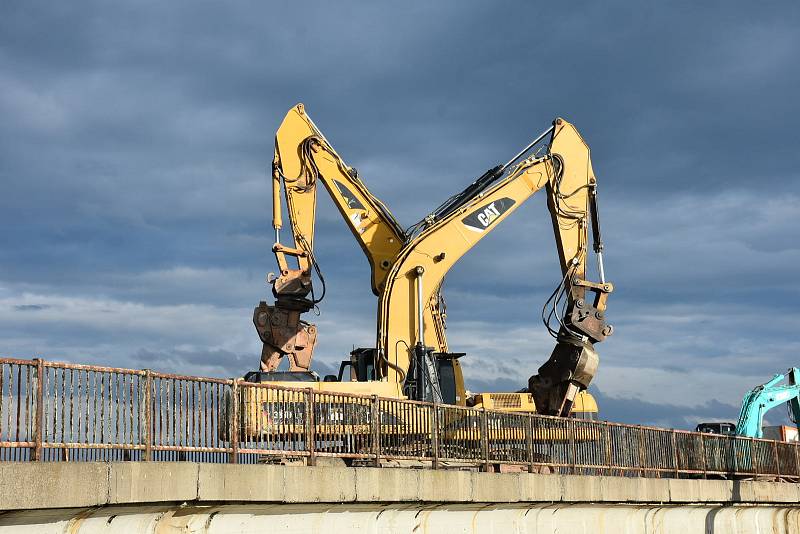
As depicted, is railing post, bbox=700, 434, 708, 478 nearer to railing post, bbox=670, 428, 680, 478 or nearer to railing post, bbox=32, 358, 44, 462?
railing post, bbox=670, 428, 680, 478

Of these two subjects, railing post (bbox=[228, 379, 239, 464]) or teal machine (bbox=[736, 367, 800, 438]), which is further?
teal machine (bbox=[736, 367, 800, 438])

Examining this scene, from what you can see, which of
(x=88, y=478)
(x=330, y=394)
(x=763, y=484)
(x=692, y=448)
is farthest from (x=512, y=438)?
(x=88, y=478)

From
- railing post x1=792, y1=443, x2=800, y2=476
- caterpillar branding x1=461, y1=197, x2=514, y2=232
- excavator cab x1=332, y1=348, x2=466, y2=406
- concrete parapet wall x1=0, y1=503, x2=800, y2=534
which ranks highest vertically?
caterpillar branding x1=461, y1=197, x2=514, y2=232

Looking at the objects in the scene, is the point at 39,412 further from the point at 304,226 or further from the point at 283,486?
the point at 304,226

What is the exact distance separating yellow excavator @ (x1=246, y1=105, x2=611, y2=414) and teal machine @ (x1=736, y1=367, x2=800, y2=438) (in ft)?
43.2

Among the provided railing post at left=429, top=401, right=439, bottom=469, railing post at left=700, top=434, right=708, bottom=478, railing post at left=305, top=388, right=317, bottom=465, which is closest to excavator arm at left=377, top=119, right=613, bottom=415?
railing post at left=700, top=434, right=708, bottom=478

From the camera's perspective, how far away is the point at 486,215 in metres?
28.3

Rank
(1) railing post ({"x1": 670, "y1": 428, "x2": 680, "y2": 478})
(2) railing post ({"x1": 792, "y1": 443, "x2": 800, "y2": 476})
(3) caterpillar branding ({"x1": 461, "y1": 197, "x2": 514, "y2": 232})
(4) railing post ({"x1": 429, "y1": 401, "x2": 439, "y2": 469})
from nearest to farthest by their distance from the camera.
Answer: (4) railing post ({"x1": 429, "y1": 401, "x2": 439, "y2": 469})
(1) railing post ({"x1": 670, "y1": 428, "x2": 680, "y2": 478})
(3) caterpillar branding ({"x1": 461, "y1": 197, "x2": 514, "y2": 232})
(2) railing post ({"x1": 792, "y1": 443, "x2": 800, "y2": 476})

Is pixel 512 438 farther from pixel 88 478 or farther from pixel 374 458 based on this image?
pixel 88 478

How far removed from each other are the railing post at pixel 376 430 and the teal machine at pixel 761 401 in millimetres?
27924

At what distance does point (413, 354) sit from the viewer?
81.4 ft

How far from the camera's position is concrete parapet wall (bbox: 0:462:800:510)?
31.1ft

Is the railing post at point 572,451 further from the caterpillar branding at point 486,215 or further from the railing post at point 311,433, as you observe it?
the caterpillar branding at point 486,215

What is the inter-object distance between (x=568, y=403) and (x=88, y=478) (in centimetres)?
1876
